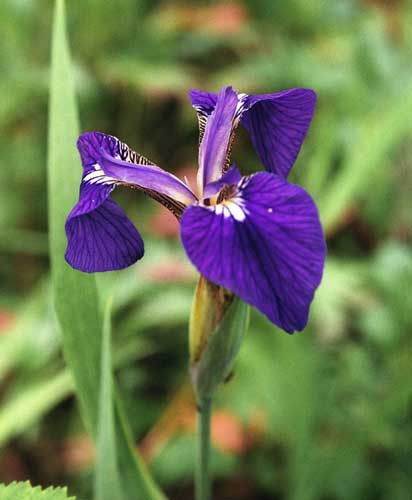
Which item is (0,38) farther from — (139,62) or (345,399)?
(345,399)

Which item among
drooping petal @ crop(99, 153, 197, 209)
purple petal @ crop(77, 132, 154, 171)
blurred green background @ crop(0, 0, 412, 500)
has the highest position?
purple petal @ crop(77, 132, 154, 171)

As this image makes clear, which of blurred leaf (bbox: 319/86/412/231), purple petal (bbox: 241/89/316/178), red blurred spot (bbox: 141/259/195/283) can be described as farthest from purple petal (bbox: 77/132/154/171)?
blurred leaf (bbox: 319/86/412/231)

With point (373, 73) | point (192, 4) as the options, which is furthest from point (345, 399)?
point (192, 4)

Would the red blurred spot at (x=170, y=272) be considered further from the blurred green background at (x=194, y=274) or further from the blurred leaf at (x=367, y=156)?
the blurred leaf at (x=367, y=156)

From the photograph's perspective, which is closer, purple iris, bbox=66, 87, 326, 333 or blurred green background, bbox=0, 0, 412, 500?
purple iris, bbox=66, 87, 326, 333

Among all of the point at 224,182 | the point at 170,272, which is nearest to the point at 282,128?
the point at 224,182

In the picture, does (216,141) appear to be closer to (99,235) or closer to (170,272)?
(99,235)

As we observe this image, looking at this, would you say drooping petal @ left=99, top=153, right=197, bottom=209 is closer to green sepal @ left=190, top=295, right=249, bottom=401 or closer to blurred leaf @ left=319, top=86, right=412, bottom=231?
green sepal @ left=190, top=295, right=249, bottom=401
